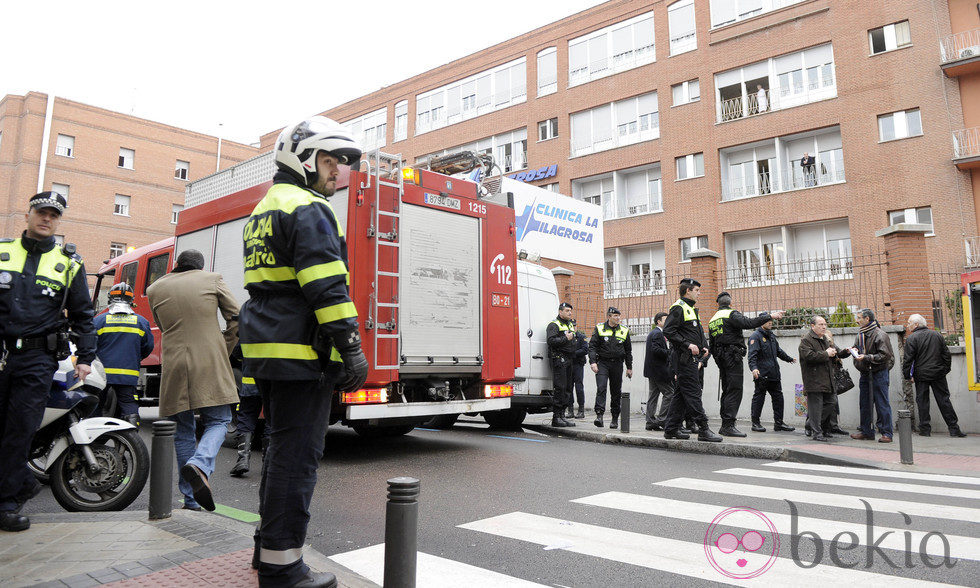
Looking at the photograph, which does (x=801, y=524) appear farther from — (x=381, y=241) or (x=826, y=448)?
(x=381, y=241)

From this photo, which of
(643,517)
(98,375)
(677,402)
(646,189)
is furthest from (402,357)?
(646,189)

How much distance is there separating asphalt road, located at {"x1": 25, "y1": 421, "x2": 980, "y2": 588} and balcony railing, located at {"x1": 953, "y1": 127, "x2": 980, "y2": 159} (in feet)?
63.8

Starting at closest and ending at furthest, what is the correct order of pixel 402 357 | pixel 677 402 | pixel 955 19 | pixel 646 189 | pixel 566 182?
pixel 402 357 → pixel 677 402 → pixel 955 19 → pixel 646 189 → pixel 566 182

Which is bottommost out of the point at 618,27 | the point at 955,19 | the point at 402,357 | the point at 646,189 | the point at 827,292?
the point at 402,357

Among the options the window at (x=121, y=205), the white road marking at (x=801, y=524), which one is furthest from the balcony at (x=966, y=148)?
the window at (x=121, y=205)

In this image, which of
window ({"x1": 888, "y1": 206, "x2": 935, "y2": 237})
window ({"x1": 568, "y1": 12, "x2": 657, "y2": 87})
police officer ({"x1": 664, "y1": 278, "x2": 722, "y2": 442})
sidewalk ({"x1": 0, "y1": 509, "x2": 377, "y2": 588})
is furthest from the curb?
window ({"x1": 568, "y1": 12, "x2": 657, "y2": 87})

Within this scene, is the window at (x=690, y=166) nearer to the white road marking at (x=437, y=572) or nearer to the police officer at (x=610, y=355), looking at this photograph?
the police officer at (x=610, y=355)

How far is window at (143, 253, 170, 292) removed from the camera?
10461mm

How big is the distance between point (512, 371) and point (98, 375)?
4.59 meters

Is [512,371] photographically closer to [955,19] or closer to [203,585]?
[203,585]

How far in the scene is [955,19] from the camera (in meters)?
21.7

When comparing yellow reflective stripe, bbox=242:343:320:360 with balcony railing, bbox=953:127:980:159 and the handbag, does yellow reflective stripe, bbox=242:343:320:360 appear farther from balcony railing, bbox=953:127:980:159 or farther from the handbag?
balcony railing, bbox=953:127:980:159

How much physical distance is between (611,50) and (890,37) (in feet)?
36.7

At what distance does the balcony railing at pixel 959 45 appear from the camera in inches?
827
